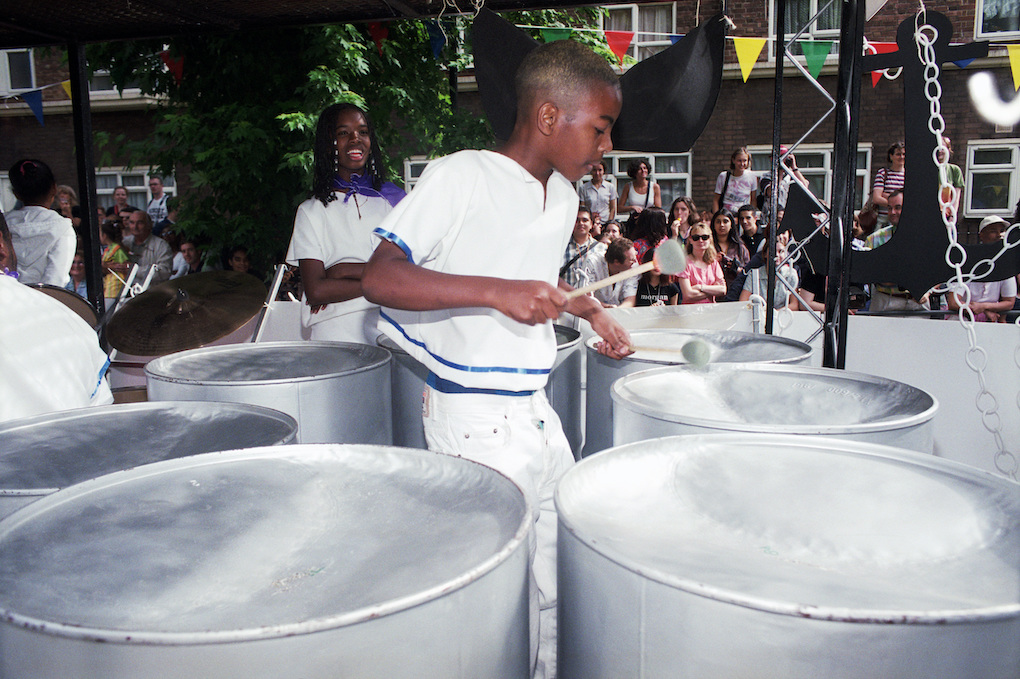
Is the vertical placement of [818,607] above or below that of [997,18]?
below

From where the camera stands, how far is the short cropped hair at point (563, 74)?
1.07 meters

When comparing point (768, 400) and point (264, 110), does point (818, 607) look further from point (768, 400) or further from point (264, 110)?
point (264, 110)

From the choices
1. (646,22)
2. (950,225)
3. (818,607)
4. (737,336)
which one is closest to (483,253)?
(818,607)

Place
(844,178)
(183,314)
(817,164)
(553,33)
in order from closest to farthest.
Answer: (844,178) → (183,314) → (553,33) → (817,164)

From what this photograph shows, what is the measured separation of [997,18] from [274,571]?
9.72m

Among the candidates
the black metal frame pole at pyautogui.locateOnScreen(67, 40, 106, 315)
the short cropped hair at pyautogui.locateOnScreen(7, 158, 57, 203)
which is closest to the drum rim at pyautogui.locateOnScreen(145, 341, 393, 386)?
the black metal frame pole at pyautogui.locateOnScreen(67, 40, 106, 315)

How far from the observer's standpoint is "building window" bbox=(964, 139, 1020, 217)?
8242 millimetres

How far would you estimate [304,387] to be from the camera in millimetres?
1343

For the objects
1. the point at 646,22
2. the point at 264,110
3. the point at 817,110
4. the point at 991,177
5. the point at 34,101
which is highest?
the point at 646,22

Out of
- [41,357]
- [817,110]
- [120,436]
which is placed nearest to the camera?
[120,436]

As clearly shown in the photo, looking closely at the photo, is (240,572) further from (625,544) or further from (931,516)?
(931,516)

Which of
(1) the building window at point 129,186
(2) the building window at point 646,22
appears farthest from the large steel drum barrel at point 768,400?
(1) the building window at point 129,186

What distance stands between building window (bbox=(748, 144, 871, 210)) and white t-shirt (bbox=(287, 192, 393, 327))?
7.50 metres

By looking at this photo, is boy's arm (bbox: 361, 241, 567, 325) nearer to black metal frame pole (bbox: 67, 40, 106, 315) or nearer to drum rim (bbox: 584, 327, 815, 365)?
drum rim (bbox: 584, 327, 815, 365)
